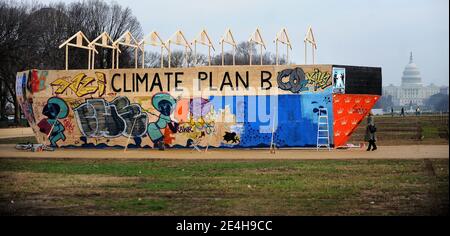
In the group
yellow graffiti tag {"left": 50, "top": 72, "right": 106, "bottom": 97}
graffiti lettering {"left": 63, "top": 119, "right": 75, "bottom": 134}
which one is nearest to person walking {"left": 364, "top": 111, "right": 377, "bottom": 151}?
yellow graffiti tag {"left": 50, "top": 72, "right": 106, "bottom": 97}

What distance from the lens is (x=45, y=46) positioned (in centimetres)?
5456

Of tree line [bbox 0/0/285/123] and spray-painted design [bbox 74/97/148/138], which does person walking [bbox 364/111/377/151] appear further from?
tree line [bbox 0/0/285/123]

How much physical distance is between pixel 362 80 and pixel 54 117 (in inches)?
572

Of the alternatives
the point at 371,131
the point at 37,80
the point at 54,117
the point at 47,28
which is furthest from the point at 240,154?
the point at 47,28

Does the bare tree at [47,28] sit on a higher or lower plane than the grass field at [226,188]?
higher

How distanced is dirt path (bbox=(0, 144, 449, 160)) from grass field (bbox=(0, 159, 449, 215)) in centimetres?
264

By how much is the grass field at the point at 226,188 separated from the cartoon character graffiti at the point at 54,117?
8.66m

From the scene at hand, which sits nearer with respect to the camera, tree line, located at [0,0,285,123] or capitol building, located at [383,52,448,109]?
capitol building, located at [383,52,448,109]

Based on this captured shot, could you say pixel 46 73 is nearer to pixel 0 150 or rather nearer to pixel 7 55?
pixel 0 150

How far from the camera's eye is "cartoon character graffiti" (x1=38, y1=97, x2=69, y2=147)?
3084cm

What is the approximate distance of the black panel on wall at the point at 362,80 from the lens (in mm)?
29062

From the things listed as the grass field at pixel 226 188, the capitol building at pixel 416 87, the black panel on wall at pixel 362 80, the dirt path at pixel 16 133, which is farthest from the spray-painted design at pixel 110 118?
the dirt path at pixel 16 133

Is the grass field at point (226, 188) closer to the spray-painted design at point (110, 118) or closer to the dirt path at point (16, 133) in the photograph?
the spray-painted design at point (110, 118)

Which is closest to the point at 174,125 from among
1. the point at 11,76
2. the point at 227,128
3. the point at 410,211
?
the point at 227,128
